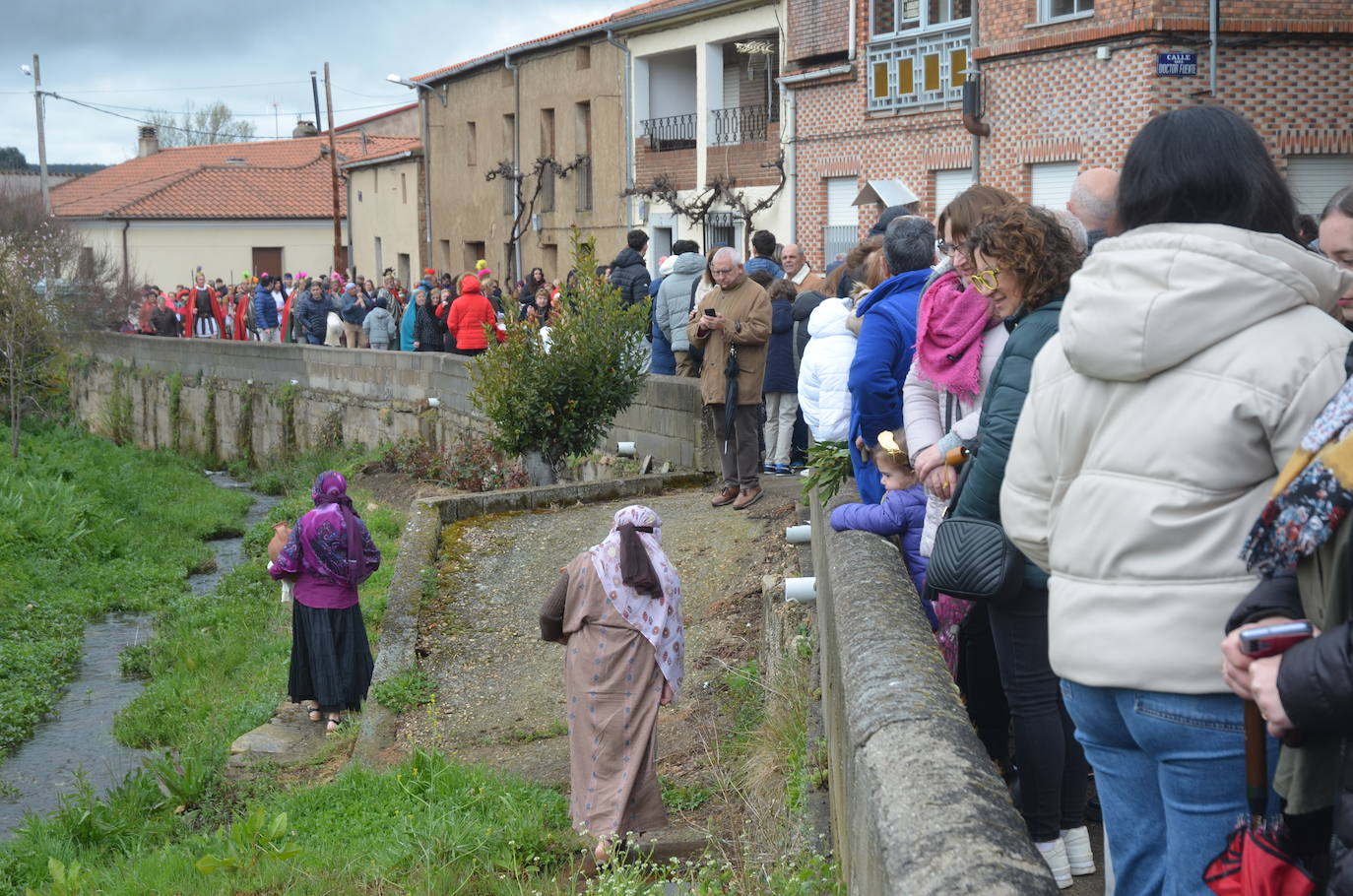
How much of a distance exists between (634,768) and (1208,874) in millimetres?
4481

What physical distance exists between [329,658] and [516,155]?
24734mm

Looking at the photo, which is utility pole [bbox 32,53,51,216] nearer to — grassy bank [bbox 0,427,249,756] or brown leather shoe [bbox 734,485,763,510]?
grassy bank [bbox 0,427,249,756]

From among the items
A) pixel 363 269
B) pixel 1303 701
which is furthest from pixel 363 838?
pixel 363 269

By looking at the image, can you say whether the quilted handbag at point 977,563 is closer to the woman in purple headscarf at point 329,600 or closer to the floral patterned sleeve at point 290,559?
the woman in purple headscarf at point 329,600

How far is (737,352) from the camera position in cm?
1074

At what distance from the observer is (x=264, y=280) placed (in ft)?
98.9

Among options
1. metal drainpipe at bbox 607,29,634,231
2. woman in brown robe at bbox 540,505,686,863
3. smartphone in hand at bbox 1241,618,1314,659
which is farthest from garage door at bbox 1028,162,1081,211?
smartphone in hand at bbox 1241,618,1314,659

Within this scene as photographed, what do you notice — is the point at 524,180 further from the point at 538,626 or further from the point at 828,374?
the point at 828,374

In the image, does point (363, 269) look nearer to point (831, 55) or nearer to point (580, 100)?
point (580, 100)

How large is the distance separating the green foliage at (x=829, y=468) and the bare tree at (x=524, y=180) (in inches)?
965

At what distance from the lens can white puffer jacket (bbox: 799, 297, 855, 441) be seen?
7.11m

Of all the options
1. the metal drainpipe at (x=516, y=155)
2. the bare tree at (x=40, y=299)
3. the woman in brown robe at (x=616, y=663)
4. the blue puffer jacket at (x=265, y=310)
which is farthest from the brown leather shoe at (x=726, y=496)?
the metal drainpipe at (x=516, y=155)

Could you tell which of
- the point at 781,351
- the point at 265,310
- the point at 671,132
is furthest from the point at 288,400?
the point at 781,351

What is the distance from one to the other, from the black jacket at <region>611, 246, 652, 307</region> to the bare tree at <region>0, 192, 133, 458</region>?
50.4ft
